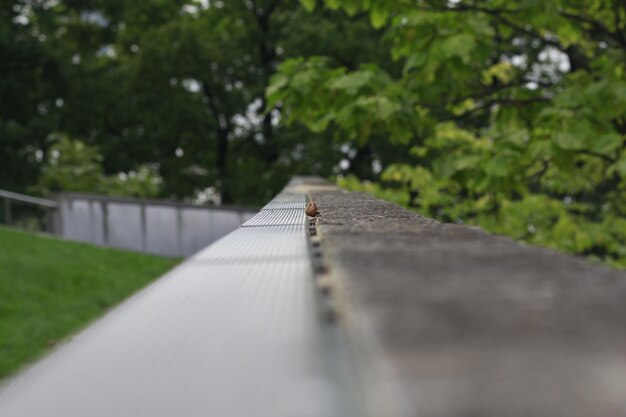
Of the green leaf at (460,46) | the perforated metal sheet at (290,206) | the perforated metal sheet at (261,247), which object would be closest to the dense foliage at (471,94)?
the green leaf at (460,46)

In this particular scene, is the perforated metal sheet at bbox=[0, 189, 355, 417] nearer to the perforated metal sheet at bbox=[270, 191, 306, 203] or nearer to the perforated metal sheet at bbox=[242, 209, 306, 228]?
the perforated metal sheet at bbox=[242, 209, 306, 228]

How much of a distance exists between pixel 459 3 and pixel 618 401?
244 inches

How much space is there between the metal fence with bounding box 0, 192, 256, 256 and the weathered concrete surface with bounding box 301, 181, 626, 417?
17.3 m

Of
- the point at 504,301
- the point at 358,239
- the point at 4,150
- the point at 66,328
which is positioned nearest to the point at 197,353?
the point at 504,301

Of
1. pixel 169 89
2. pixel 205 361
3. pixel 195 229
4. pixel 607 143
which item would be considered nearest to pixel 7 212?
pixel 195 229

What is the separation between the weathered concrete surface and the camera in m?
0.60

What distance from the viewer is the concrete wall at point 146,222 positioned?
18453 mm

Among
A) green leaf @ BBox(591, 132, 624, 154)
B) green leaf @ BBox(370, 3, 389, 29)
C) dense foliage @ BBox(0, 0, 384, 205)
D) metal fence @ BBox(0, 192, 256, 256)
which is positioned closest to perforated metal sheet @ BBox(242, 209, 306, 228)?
green leaf @ BBox(591, 132, 624, 154)

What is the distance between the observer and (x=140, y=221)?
18.6 m

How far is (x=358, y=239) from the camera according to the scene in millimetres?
1558

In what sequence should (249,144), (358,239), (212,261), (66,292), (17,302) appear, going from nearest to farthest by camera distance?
1. (358,239)
2. (212,261)
3. (17,302)
4. (66,292)
5. (249,144)

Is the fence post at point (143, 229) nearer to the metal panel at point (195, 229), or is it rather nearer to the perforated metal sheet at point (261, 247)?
the metal panel at point (195, 229)

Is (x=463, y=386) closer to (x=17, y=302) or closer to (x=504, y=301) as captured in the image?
(x=504, y=301)

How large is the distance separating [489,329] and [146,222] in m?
18.5
